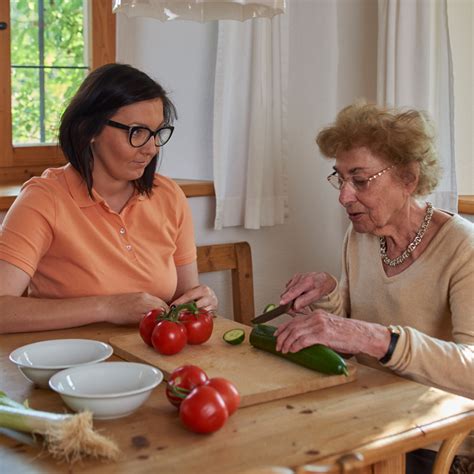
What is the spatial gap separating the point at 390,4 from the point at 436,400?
189cm

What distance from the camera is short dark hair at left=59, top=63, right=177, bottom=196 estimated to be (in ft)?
7.50

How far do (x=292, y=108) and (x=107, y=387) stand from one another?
200 cm

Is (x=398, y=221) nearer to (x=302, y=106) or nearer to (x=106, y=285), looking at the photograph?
(x=106, y=285)

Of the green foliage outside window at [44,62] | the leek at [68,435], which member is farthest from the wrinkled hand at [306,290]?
the green foliage outside window at [44,62]

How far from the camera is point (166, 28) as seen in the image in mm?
3174

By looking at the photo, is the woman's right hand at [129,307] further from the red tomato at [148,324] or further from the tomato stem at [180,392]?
the tomato stem at [180,392]

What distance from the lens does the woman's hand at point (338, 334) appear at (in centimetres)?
182

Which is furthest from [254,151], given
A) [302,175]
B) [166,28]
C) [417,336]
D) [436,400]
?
[436,400]

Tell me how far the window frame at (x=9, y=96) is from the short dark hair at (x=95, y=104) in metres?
0.82

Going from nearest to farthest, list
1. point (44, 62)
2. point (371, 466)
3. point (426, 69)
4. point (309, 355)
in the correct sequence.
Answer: point (371, 466), point (309, 355), point (426, 69), point (44, 62)

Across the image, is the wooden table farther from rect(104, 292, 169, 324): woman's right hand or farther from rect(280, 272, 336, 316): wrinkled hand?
rect(280, 272, 336, 316): wrinkled hand

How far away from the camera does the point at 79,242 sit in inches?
88.0

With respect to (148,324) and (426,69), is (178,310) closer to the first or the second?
(148,324)

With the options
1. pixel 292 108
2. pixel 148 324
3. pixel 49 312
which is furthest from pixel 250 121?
pixel 148 324
